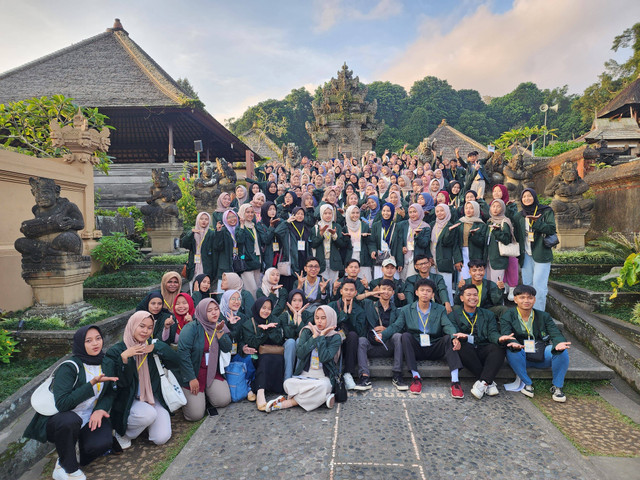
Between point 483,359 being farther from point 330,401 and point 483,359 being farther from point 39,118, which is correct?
point 39,118

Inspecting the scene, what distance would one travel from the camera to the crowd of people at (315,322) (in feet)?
10.7

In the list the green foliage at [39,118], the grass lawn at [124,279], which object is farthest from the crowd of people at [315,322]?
the green foliage at [39,118]

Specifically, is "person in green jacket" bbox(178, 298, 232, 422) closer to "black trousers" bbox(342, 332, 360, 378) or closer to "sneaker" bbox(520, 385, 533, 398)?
"black trousers" bbox(342, 332, 360, 378)

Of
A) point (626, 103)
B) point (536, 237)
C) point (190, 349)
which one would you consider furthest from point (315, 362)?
point (626, 103)

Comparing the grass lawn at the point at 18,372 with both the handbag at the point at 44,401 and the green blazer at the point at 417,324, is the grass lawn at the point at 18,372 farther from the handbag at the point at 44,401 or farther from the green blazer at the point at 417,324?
the green blazer at the point at 417,324

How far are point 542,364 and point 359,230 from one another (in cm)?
311

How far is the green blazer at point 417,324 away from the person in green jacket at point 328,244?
1.53m

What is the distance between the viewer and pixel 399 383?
4.11 metres

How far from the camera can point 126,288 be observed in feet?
20.9

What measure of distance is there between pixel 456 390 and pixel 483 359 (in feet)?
1.73

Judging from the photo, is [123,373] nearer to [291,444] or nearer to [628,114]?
[291,444]

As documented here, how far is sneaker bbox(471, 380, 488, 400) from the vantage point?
387 cm

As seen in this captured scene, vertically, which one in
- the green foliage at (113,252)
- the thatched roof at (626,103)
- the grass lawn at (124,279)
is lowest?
the grass lawn at (124,279)

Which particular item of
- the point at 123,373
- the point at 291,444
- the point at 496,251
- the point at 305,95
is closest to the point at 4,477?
the point at 123,373
